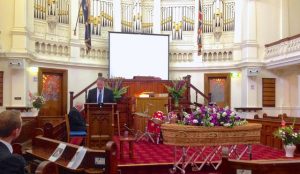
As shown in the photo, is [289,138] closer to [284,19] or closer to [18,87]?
[284,19]

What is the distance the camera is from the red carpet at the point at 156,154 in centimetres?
759

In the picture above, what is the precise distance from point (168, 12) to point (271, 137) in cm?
828

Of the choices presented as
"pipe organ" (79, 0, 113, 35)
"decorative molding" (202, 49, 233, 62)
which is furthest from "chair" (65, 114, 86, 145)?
"decorative molding" (202, 49, 233, 62)

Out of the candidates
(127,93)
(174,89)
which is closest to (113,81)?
(127,93)

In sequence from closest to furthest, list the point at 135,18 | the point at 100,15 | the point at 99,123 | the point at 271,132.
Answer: the point at 99,123, the point at 271,132, the point at 100,15, the point at 135,18

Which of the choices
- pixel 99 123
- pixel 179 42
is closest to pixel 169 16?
pixel 179 42

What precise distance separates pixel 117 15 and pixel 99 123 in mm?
10004

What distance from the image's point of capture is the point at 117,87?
13.6 meters

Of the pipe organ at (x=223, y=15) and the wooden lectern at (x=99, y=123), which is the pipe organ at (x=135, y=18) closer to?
the pipe organ at (x=223, y=15)

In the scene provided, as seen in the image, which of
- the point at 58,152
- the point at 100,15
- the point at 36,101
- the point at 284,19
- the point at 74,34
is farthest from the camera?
the point at 100,15

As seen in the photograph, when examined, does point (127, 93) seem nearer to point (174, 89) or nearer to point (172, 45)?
point (174, 89)

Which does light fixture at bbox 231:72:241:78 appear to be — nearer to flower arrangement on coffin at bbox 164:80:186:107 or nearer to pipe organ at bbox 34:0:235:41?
pipe organ at bbox 34:0:235:41

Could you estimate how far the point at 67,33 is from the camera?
1542cm

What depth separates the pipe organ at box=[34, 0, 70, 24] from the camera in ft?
47.6
